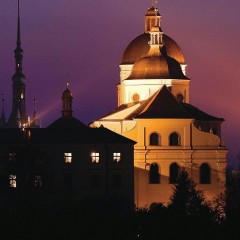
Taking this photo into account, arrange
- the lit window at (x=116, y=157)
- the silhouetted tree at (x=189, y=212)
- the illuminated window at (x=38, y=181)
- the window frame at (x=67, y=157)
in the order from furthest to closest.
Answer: the lit window at (x=116, y=157)
the window frame at (x=67, y=157)
the illuminated window at (x=38, y=181)
the silhouetted tree at (x=189, y=212)

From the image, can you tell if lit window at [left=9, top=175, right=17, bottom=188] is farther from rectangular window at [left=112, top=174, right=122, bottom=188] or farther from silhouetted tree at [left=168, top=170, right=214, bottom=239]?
rectangular window at [left=112, top=174, right=122, bottom=188]

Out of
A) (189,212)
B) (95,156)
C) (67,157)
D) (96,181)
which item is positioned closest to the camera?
(189,212)

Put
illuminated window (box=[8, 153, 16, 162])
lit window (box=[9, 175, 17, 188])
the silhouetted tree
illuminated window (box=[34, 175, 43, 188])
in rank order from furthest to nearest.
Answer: illuminated window (box=[8, 153, 16, 162]) → illuminated window (box=[34, 175, 43, 188]) → lit window (box=[9, 175, 17, 188]) → the silhouetted tree

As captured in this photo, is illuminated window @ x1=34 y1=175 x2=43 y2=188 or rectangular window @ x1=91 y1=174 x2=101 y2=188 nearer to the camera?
illuminated window @ x1=34 y1=175 x2=43 y2=188

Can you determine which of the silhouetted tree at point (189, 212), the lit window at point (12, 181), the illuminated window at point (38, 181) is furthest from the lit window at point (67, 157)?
the lit window at point (12, 181)

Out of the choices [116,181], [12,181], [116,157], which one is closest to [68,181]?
[116,181]

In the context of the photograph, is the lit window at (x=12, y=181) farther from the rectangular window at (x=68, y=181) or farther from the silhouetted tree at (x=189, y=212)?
the rectangular window at (x=68, y=181)

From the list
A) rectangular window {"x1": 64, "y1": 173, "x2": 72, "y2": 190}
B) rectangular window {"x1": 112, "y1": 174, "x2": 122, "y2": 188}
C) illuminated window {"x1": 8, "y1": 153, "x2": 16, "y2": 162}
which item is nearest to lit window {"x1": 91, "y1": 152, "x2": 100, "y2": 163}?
rectangular window {"x1": 112, "y1": 174, "x2": 122, "y2": 188}

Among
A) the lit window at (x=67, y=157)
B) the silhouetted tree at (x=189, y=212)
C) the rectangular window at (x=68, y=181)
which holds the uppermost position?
the lit window at (x=67, y=157)

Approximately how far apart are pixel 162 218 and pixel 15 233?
41.3ft

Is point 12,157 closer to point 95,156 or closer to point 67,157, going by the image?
point 67,157

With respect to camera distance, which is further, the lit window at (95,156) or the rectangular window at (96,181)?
the lit window at (95,156)

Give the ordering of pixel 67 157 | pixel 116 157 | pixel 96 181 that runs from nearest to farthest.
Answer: pixel 96 181 → pixel 67 157 → pixel 116 157

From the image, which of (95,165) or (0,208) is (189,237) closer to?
(0,208)
